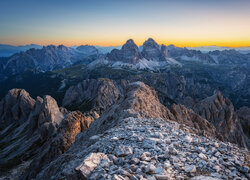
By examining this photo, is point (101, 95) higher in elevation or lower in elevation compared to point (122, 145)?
lower

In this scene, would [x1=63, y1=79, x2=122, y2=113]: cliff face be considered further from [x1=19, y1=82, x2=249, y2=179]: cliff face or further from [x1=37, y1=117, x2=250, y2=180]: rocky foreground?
[x1=37, y1=117, x2=250, y2=180]: rocky foreground

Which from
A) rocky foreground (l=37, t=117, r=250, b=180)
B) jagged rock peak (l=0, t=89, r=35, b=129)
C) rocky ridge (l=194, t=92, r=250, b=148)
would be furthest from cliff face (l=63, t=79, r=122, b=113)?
rocky foreground (l=37, t=117, r=250, b=180)

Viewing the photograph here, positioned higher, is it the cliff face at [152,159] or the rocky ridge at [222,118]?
the cliff face at [152,159]

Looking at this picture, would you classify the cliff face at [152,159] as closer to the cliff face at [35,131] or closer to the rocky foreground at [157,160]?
the rocky foreground at [157,160]

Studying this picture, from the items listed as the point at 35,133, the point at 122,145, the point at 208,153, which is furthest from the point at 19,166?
the point at 208,153

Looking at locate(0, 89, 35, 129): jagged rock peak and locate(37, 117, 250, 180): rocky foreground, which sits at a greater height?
locate(37, 117, 250, 180): rocky foreground

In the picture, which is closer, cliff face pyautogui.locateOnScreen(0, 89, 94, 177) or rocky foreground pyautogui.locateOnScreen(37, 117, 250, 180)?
rocky foreground pyautogui.locateOnScreen(37, 117, 250, 180)

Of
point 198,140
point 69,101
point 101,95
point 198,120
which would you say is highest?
point 198,140

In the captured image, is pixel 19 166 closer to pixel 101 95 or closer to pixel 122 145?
pixel 122 145

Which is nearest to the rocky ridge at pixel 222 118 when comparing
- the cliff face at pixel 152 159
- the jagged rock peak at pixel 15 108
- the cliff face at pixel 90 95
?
the cliff face at pixel 152 159
